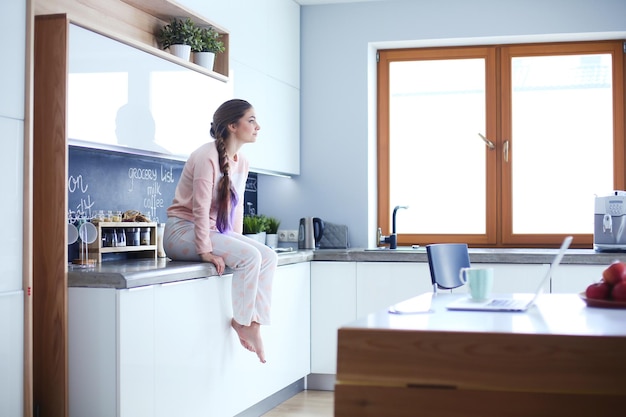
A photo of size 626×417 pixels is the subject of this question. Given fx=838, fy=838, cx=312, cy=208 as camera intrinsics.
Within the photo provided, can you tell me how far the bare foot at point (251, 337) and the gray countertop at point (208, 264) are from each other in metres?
0.26

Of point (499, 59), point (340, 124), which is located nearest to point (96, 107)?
point (340, 124)

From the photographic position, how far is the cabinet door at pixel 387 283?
15.1ft

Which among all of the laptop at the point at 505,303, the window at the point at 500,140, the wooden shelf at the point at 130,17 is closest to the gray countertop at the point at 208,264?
the window at the point at 500,140

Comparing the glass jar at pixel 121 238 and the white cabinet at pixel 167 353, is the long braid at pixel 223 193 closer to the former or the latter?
the white cabinet at pixel 167 353

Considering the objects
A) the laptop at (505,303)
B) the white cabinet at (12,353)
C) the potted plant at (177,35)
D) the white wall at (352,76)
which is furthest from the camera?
the white wall at (352,76)

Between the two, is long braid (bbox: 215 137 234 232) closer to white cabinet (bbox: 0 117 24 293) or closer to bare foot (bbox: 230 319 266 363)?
bare foot (bbox: 230 319 266 363)

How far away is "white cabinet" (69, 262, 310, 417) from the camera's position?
2715 mm

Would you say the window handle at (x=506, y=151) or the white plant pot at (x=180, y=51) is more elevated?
the white plant pot at (x=180, y=51)

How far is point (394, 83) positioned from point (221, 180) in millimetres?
2313

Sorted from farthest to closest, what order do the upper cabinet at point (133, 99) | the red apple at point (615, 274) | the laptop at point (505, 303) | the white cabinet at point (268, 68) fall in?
the white cabinet at point (268, 68) < the upper cabinet at point (133, 99) < the red apple at point (615, 274) < the laptop at point (505, 303)

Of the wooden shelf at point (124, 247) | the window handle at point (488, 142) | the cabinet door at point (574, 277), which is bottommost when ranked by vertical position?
the cabinet door at point (574, 277)

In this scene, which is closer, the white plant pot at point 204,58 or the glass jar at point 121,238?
the glass jar at point 121,238

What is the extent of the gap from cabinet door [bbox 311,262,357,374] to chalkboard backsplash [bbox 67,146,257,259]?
1063 millimetres

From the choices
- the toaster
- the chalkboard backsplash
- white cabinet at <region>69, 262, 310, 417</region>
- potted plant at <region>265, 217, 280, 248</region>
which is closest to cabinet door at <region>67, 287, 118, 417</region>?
white cabinet at <region>69, 262, 310, 417</region>
